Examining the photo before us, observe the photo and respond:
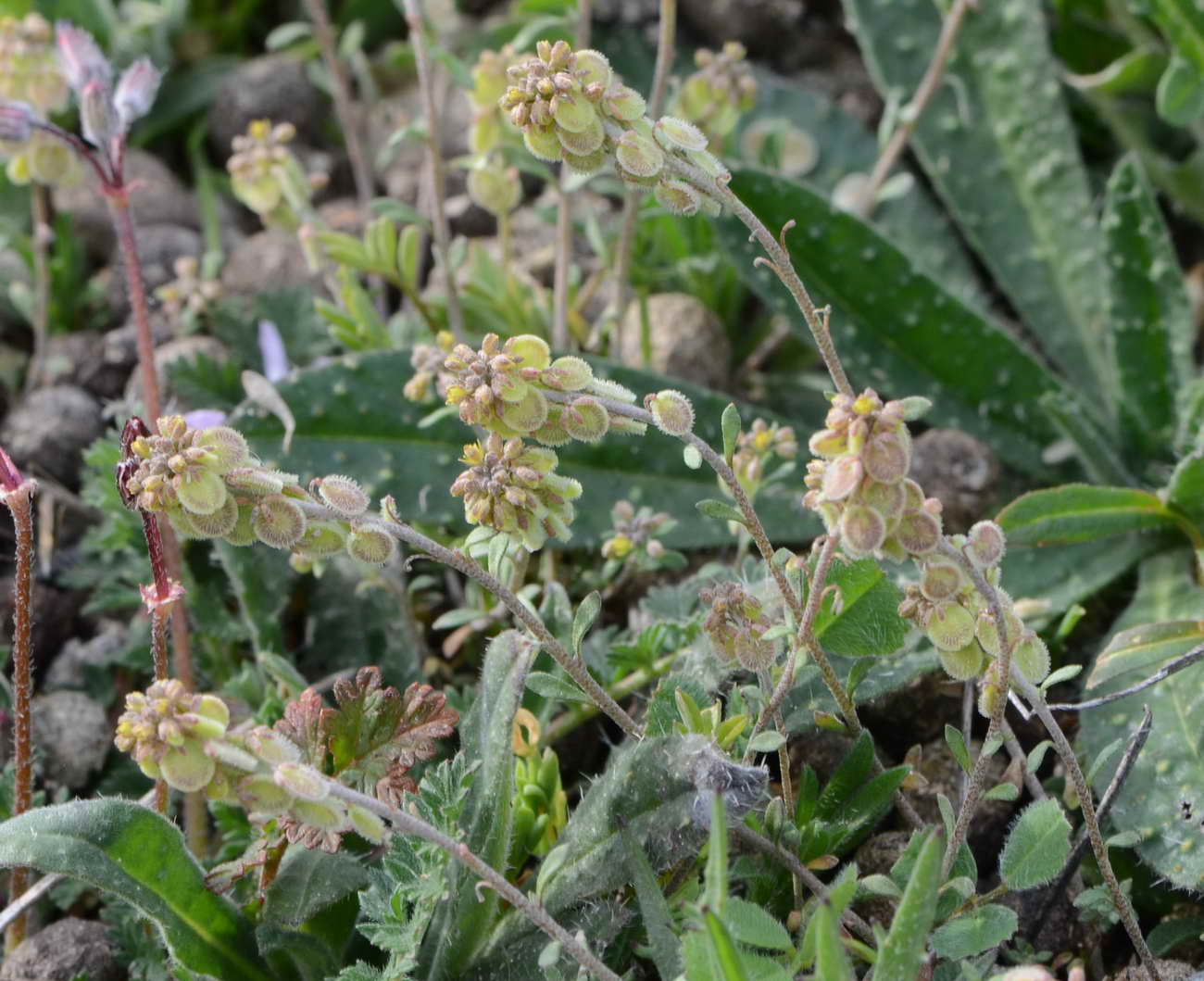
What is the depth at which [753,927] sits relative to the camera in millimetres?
1127

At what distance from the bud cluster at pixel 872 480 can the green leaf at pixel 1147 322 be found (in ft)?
4.25

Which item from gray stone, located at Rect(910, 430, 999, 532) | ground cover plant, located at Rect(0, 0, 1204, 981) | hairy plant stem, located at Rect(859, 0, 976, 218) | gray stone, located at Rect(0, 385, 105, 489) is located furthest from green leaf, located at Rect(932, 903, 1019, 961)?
gray stone, located at Rect(0, 385, 105, 489)

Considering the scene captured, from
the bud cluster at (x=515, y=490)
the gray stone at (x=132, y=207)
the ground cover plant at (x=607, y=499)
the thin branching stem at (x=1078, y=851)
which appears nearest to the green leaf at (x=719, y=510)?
the ground cover plant at (x=607, y=499)

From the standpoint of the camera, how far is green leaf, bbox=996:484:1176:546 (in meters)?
1.75

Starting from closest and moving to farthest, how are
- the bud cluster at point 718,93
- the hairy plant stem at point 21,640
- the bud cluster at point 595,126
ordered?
the bud cluster at point 595,126, the hairy plant stem at point 21,640, the bud cluster at point 718,93

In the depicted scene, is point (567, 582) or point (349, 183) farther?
point (349, 183)

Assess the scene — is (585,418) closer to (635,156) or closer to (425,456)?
(635,156)

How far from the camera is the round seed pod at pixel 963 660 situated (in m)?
1.15

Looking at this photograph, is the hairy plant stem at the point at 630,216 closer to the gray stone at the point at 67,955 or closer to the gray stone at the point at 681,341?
the gray stone at the point at 681,341

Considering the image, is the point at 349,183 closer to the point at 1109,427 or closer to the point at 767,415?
the point at 767,415

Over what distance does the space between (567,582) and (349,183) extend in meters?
1.32

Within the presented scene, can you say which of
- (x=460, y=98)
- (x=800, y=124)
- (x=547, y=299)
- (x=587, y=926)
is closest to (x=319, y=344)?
(x=547, y=299)

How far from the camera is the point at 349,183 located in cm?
285

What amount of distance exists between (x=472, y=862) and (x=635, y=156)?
24.4 inches
